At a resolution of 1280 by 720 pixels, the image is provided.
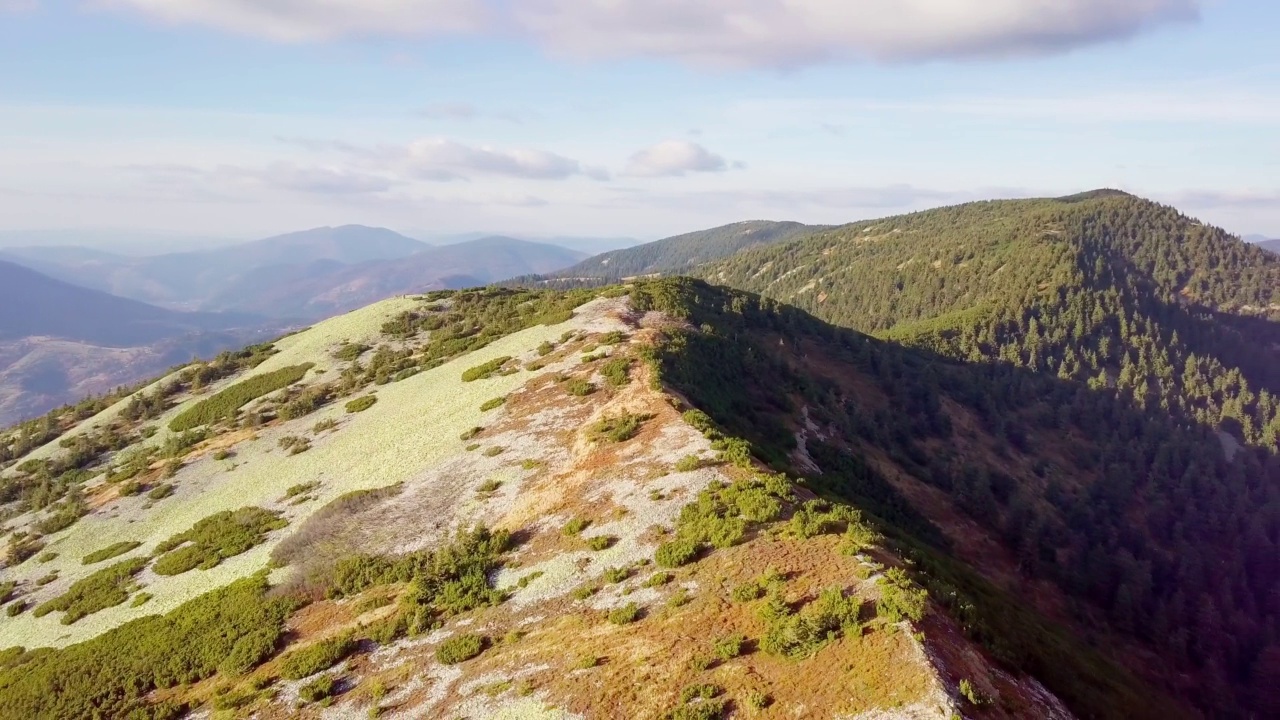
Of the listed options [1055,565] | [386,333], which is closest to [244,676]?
[386,333]

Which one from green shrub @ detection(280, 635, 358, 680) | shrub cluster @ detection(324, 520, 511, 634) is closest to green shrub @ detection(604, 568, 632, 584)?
shrub cluster @ detection(324, 520, 511, 634)

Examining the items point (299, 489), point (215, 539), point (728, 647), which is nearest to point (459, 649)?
point (728, 647)

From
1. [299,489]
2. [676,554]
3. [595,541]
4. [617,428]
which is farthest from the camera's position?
[299,489]

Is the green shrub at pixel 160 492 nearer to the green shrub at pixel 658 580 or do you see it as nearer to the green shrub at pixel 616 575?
the green shrub at pixel 616 575

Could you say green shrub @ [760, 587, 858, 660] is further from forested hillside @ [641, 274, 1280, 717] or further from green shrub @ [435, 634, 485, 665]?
green shrub @ [435, 634, 485, 665]

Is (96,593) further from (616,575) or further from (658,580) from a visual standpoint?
(658,580)

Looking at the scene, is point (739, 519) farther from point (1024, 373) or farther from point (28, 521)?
point (1024, 373)
